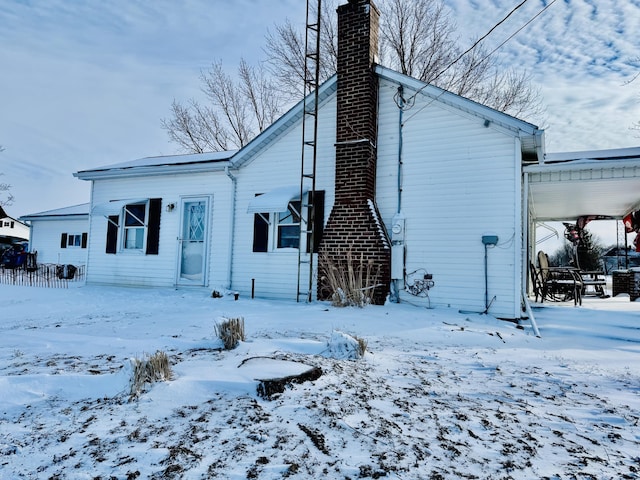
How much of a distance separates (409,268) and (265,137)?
14.2 feet

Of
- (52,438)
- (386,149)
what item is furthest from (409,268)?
(52,438)

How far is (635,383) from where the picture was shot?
3.27 metres

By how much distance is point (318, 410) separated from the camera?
2.36 m

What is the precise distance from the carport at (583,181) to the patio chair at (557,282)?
1499mm

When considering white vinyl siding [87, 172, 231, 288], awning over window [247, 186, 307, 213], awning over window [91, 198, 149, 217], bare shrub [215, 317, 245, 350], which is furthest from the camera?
awning over window [91, 198, 149, 217]

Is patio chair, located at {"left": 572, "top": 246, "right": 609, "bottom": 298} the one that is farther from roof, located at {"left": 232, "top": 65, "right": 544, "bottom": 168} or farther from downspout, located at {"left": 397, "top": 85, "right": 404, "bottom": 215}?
downspout, located at {"left": 397, "top": 85, "right": 404, "bottom": 215}

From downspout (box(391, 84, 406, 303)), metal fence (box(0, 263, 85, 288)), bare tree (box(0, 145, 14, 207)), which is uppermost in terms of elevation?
bare tree (box(0, 145, 14, 207))

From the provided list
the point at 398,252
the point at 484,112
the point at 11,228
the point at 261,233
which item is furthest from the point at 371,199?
the point at 11,228

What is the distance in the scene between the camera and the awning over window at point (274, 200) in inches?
318

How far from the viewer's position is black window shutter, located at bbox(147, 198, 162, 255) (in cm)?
1023

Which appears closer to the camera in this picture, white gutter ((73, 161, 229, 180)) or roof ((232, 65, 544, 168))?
roof ((232, 65, 544, 168))

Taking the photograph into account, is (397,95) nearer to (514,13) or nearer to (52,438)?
(514,13)

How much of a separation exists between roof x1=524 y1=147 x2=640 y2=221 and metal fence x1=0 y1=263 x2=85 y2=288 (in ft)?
39.2

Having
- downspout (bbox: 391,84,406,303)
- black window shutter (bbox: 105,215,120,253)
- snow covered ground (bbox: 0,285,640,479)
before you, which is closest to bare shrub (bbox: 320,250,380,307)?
downspout (bbox: 391,84,406,303)
